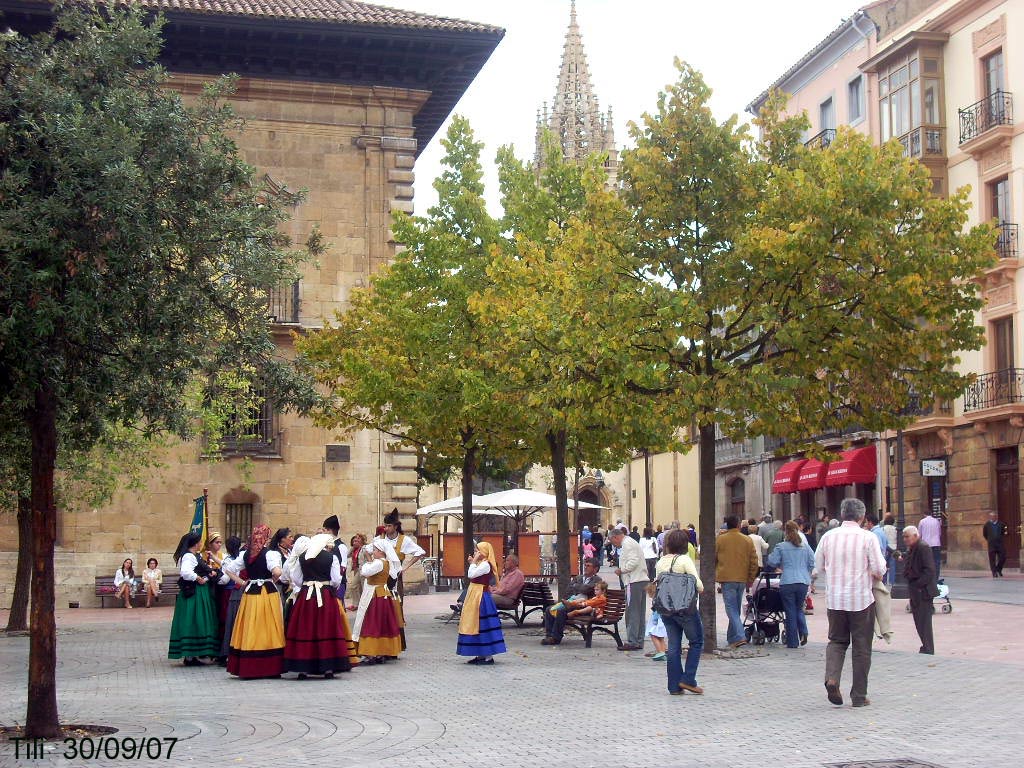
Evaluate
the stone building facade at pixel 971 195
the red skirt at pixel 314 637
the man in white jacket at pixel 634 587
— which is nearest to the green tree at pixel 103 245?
the red skirt at pixel 314 637

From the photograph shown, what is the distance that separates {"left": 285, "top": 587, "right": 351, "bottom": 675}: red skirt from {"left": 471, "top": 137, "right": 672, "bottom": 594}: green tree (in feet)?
12.6

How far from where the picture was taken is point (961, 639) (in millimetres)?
18828

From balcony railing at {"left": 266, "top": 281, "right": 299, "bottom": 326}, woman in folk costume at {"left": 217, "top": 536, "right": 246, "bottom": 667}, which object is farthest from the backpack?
balcony railing at {"left": 266, "top": 281, "right": 299, "bottom": 326}

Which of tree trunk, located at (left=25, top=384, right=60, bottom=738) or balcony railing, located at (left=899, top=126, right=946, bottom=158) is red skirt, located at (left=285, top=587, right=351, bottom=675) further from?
balcony railing, located at (left=899, top=126, right=946, bottom=158)

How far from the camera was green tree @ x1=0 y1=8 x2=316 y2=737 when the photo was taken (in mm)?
10078

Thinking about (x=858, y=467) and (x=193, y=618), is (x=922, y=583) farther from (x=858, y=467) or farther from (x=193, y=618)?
(x=858, y=467)

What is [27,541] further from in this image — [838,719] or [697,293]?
[838,719]

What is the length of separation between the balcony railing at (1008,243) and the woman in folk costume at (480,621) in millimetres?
23898

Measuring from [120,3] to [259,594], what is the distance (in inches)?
617

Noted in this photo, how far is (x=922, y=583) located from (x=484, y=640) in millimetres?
5363

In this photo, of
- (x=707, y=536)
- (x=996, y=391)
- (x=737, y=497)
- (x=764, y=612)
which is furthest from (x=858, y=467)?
(x=707, y=536)

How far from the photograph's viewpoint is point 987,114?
37.6 meters

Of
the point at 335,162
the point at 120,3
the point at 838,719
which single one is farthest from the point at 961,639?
the point at 120,3

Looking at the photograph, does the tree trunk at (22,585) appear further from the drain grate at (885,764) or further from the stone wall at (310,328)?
the drain grate at (885,764)
